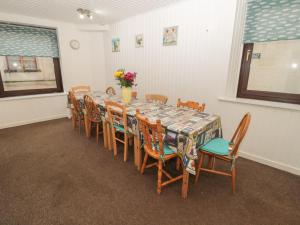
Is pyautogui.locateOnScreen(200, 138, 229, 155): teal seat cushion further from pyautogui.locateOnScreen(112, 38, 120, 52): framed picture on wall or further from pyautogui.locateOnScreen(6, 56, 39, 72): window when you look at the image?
pyautogui.locateOnScreen(6, 56, 39, 72): window

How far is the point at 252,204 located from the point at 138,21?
3.66 metres

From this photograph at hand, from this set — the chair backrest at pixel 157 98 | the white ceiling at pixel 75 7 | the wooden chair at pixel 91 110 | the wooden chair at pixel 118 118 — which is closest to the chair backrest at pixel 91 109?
the wooden chair at pixel 91 110

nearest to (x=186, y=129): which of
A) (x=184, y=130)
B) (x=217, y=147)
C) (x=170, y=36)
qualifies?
(x=184, y=130)

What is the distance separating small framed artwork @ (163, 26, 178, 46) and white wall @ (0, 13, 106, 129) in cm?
217

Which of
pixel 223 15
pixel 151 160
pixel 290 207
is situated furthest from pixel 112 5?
pixel 290 207

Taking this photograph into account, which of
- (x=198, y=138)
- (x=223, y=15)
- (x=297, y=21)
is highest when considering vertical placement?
(x=223, y=15)

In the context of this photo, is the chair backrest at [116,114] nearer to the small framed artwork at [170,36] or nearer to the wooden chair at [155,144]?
the wooden chair at [155,144]

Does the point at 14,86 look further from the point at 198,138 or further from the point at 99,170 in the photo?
the point at 198,138

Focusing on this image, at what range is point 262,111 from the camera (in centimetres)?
226

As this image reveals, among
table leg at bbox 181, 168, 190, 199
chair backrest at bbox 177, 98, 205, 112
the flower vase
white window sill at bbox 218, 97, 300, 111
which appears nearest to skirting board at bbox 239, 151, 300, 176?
white window sill at bbox 218, 97, 300, 111

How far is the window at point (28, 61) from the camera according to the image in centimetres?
352

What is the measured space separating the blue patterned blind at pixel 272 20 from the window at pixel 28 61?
4.23 m

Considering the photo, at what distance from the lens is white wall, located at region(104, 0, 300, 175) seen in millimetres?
2193

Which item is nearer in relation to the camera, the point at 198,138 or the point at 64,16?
the point at 198,138
